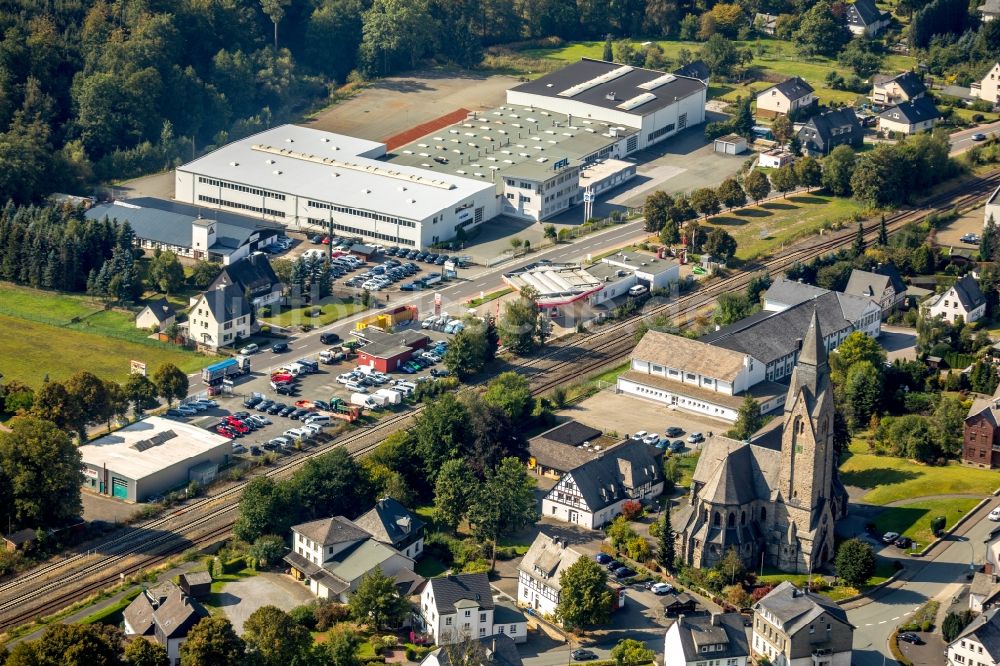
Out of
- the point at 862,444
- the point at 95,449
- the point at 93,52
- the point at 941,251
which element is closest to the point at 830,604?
the point at 862,444

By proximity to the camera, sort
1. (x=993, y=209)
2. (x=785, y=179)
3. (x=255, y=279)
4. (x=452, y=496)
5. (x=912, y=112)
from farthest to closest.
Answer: (x=912, y=112)
(x=785, y=179)
(x=993, y=209)
(x=255, y=279)
(x=452, y=496)

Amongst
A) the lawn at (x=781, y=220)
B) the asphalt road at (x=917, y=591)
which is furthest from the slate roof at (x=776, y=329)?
the asphalt road at (x=917, y=591)

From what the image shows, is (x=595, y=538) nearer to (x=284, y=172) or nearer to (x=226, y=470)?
(x=226, y=470)

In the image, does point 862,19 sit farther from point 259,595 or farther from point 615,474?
point 259,595

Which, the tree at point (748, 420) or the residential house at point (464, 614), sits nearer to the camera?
the residential house at point (464, 614)

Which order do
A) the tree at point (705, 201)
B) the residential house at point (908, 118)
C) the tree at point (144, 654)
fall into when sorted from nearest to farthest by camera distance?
the tree at point (144, 654), the tree at point (705, 201), the residential house at point (908, 118)

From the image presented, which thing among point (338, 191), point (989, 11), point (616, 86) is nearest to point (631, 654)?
point (338, 191)

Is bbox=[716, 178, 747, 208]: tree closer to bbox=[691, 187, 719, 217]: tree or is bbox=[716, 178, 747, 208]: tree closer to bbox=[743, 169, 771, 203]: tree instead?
bbox=[743, 169, 771, 203]: tree

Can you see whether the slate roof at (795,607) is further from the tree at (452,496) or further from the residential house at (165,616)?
the residential house at (165,616)
